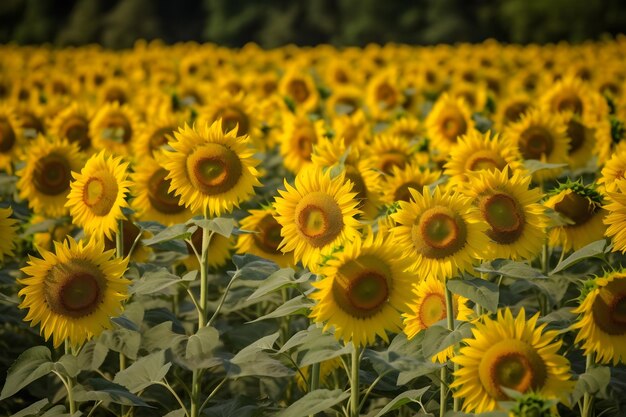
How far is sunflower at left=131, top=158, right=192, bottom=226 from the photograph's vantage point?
4.52 m

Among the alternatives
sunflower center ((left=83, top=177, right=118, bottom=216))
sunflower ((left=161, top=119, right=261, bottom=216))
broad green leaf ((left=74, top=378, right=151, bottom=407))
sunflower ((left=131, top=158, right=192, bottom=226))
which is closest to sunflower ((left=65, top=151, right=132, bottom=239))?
sunflower center ((left=83, top=177, right=118, bottom=216))

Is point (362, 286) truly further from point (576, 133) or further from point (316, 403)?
point (576, 133)

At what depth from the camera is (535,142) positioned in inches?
222

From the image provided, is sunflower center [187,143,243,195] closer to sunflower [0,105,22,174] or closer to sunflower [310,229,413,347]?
sunflower [310,229,413,347]

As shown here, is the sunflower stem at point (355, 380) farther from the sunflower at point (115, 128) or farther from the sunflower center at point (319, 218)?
the sunflower at point (115, 128)

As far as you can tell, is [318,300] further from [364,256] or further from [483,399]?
[483,399]

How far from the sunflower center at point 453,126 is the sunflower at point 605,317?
3344 mm

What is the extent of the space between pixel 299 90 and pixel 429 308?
545 cm

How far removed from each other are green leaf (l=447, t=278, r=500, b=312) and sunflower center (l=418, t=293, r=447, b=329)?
1.20 feet

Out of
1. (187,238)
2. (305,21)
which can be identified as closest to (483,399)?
(187,238)

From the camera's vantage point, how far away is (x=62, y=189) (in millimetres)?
5121

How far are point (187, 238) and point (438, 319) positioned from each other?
113 centimetres

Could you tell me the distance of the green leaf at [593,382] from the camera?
312cm

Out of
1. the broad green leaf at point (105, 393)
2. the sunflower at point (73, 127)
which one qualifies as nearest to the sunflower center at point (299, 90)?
the sunflower at point (73, 127)
